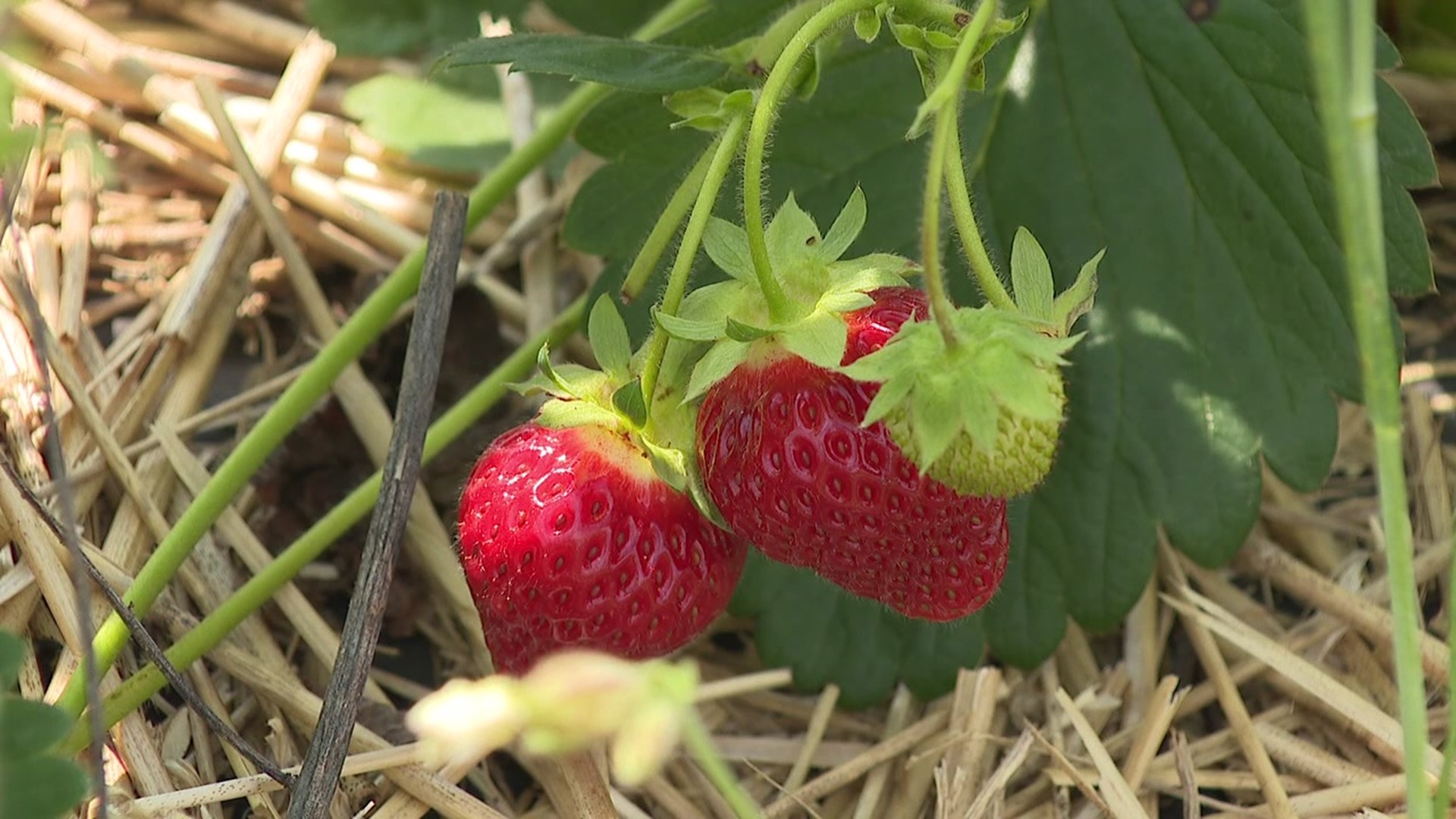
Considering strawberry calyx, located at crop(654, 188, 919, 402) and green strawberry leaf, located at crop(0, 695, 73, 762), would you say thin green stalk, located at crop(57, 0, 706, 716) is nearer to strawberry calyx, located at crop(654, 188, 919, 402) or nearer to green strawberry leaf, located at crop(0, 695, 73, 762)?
green strawberry leaf, located at crop(0, 695, 73, 762)

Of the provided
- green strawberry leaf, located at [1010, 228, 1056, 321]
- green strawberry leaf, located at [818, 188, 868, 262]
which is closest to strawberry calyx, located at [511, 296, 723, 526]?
green strawberry leaf, located at [818, 188, 868, 262]

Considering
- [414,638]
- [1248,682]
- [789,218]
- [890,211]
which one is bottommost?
[1248,682]

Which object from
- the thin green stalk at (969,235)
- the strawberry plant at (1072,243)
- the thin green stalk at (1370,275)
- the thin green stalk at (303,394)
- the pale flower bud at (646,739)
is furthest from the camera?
the strawberry plant at (1072,243)

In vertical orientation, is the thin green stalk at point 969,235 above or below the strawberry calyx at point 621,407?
above

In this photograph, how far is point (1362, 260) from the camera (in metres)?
0.65

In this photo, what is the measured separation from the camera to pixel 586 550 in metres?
1.01

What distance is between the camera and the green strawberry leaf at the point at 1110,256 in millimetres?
1290

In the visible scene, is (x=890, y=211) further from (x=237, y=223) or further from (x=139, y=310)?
(x=139, y=310)

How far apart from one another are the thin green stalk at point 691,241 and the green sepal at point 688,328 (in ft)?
0.03

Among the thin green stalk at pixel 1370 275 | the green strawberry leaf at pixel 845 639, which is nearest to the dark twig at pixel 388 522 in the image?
the green strawberry leaf at pixel 845 639

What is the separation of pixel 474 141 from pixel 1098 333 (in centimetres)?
79

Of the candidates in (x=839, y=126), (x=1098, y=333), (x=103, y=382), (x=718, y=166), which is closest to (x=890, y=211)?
(x=839, y=126)

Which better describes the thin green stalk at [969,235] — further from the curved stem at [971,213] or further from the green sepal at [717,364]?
the green sepal at [717,364]

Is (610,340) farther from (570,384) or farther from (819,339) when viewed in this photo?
(819,339)
